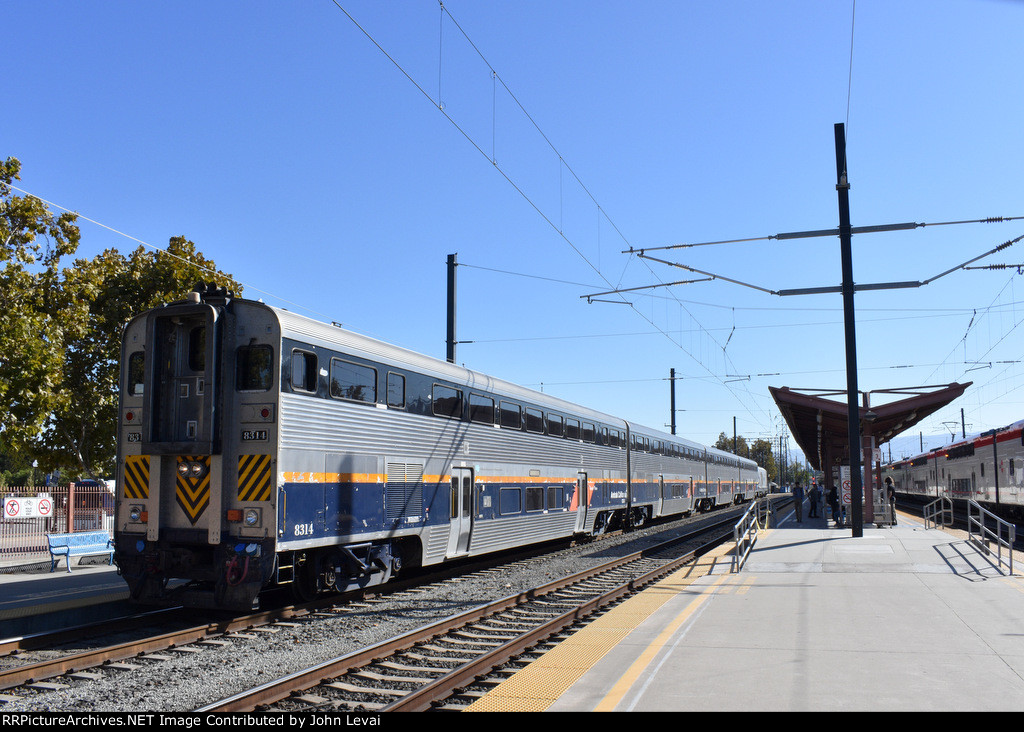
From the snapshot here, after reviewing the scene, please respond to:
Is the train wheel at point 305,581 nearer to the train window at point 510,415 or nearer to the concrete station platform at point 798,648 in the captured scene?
the concrete station platform at point 798,648

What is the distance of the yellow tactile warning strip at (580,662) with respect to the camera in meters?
6.13

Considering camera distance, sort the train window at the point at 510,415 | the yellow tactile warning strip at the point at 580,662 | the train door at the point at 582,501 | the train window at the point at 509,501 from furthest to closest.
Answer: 1. the train door at the point at 582,501
2. the train window at the point at 510,415
3. the train window at the point at 509,501
4. the yellow tactile warning strip at the point at 580,662

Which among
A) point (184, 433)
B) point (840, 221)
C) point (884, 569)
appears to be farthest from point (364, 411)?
point (840, 221)

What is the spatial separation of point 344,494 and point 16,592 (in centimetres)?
601

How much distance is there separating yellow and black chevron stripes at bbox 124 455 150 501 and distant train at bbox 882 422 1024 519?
65.3 ft

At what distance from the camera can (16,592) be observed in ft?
41.7

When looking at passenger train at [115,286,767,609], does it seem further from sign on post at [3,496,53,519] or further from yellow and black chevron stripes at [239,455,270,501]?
sign on post at [3,496,53,519]

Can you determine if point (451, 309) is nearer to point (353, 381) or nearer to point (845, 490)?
point (353, 381)

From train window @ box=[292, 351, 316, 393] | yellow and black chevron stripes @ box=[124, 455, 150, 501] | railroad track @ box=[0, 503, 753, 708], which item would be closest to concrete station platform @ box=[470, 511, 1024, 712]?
railroad track @ box=[0, 503, 753, 708]

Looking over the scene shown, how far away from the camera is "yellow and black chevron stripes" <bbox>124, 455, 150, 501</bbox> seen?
10.4m

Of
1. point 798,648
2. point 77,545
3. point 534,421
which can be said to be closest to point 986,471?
point 534,421

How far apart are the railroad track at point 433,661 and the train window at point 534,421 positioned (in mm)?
5009

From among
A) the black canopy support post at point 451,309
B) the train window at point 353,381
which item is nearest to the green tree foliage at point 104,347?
the black canopy support post at point 451,309

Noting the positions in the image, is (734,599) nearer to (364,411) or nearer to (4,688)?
(364,411)
